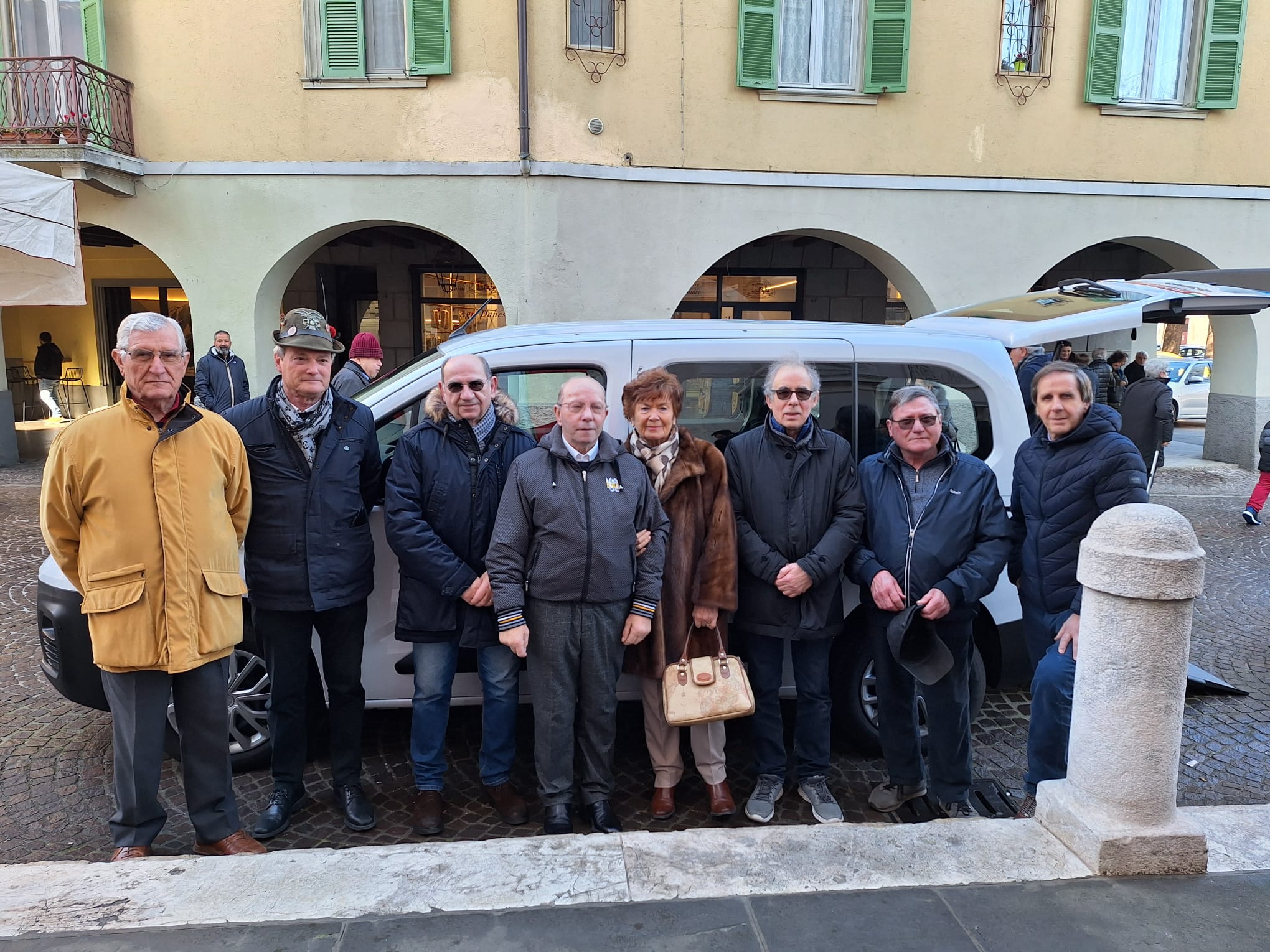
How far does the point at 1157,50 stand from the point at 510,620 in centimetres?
1304

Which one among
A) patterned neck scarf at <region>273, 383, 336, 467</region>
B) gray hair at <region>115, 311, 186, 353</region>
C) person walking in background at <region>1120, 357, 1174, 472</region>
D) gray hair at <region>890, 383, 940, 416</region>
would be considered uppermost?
gray hair at <region>115, 311, 186, 353</region>

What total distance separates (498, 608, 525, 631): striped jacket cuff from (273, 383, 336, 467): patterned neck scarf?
928mm

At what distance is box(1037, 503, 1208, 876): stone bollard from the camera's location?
2.73 metres

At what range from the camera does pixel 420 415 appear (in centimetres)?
388

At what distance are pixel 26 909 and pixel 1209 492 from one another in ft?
41.8

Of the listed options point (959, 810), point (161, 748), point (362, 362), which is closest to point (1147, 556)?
point (959, 810)

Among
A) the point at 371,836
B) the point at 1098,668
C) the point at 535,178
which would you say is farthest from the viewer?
the point at 535,178

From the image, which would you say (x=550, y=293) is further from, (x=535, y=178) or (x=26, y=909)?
(x=26, y=909)

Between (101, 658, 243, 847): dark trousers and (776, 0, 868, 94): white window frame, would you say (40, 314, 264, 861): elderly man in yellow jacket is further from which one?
(776, 0, 868, 94): white window frame

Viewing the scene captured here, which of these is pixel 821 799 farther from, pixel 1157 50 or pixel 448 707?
pixel 1157 50

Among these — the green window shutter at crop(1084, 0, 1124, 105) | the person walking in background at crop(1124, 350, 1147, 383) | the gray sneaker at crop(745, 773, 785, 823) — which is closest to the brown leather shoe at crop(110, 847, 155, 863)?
the gray sneaker at crop(745, 773, 785, 823)

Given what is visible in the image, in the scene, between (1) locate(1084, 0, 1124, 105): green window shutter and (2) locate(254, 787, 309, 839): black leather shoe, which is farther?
(1) locate(1084, 0, 1124, 105): green window shutter

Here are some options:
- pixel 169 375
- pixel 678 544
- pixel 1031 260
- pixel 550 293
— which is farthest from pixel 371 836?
pixel 1031 260

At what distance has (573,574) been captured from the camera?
10.8 feet
